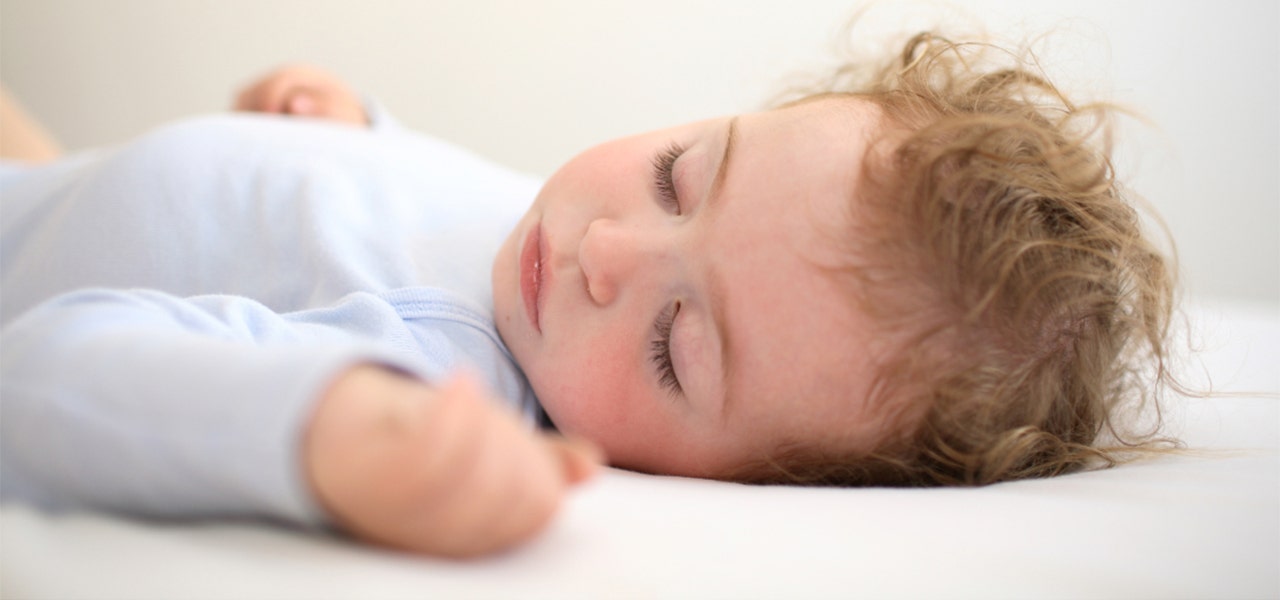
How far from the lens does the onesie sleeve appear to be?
1.24ft

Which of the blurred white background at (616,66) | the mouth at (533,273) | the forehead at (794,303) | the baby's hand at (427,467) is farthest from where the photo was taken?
the blurred white background at (616,66)

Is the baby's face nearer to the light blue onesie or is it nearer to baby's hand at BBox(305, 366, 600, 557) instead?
the light blue onesie

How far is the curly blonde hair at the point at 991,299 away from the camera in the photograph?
27.9 inches

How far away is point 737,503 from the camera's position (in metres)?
0.55

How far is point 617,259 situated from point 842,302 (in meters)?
0.17

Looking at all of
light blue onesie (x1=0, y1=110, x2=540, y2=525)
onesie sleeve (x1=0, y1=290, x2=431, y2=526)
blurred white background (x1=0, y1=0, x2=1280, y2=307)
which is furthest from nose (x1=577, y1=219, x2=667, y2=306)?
blurred white background (x1=0, y1=0, x2=1280, y2=307)

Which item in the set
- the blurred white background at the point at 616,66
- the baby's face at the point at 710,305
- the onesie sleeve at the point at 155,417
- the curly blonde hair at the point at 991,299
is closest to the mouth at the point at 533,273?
the baby's face at the point at 710,305

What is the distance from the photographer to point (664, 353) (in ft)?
2.47

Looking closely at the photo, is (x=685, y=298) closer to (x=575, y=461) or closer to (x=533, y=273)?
(x=533, y=273)

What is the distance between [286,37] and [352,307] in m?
2.08

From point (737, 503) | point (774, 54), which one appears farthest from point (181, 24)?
point (737, 503)

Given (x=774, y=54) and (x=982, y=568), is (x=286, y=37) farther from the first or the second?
(x=982, y=568)

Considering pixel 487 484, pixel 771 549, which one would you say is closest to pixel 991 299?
pixel 771 549

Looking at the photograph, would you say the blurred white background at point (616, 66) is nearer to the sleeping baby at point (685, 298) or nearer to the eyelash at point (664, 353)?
the sleeping baby at point (685, 298)
